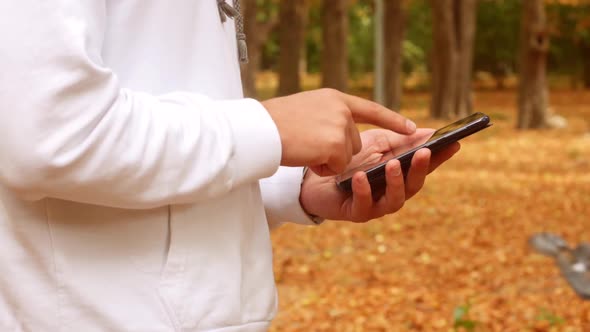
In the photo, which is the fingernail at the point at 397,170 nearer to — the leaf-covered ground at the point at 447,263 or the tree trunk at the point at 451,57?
the leaf-covered ground at the point at 447,263

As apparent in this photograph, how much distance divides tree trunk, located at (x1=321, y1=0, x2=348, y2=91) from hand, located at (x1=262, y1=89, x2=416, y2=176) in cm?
2000

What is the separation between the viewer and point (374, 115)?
134 cm

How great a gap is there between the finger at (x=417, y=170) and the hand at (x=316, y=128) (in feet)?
0.57

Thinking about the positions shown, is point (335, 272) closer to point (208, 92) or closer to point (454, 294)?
point (454, 294)

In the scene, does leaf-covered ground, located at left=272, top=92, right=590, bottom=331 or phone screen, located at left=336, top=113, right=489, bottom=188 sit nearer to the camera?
phone screen, located at left=336, top=113, right=489, bottom=188

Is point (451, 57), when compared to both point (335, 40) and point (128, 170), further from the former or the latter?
point (128, 170)

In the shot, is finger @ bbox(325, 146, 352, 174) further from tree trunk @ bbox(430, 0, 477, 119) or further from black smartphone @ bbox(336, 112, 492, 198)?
tree trunk @ bbox(430, 0, 477, 119)

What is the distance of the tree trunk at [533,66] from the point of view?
1739cm

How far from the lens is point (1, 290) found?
3.97 ft

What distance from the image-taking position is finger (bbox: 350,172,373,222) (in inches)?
56.9

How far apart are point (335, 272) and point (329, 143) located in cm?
560

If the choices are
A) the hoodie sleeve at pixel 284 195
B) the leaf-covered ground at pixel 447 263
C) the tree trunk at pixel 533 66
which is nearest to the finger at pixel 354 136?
the hoodie sleeve at pixel 284 195

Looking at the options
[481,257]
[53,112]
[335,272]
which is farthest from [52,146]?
[481,257]

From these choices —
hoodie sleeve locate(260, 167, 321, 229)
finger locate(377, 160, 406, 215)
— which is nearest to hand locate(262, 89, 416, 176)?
finger locate(377, 160, 406, 215)
